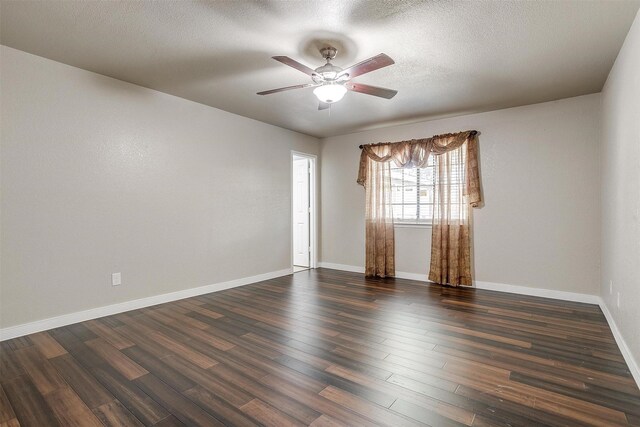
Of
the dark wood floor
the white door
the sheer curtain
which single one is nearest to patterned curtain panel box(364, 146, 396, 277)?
the sheer curtain

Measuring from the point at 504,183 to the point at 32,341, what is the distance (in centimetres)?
544

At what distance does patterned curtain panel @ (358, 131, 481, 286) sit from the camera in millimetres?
4676

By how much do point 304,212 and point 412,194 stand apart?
7.08 feet

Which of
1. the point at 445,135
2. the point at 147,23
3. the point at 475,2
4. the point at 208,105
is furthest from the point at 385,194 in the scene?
the point at 147,23

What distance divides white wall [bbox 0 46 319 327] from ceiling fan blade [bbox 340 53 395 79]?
8.18 feet

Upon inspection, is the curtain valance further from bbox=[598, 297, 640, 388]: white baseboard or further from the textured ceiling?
bbox=[598, 297, 640, 388]: white baseboard

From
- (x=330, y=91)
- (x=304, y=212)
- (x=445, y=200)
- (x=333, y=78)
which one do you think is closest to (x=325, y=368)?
(x=330, y=91)

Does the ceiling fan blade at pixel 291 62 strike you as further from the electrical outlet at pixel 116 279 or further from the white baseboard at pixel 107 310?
the white baseboard at pixel 107 310

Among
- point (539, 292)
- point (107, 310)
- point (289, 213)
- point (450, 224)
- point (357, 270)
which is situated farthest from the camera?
point (357, 270)

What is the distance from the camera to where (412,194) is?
209 inches

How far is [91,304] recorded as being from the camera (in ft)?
11.0

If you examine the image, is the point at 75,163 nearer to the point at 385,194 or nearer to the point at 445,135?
the point at 385,194

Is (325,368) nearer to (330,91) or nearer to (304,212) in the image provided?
(330,91)

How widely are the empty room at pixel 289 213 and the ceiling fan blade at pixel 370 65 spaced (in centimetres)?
3
